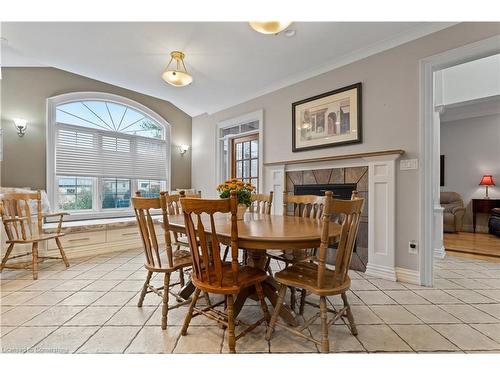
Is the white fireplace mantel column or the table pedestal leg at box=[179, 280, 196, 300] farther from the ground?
the white fireplace mantel column

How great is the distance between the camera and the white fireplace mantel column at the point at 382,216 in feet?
8.79

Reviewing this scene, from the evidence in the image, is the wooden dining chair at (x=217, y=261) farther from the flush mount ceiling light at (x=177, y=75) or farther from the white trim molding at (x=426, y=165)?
the flush mount ceiling light at (x=177, y=75)

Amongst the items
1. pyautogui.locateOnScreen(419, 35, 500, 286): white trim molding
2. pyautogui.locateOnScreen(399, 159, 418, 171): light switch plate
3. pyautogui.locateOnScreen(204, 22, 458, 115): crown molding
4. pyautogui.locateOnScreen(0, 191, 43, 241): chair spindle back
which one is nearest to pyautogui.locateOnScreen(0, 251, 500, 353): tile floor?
pyautogui.locateOnScreen(419, 35, 500, 286): white trim molding

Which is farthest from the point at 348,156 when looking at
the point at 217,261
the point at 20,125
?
the point at 20,125

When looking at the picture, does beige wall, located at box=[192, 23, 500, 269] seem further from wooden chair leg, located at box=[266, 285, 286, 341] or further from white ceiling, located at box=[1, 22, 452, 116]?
wooden chair leg, located at box=[266, 285, 286, 341]

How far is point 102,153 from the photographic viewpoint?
4.46m

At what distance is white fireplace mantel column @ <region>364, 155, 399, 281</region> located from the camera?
268 cm

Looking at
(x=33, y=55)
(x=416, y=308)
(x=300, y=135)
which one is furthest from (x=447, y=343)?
(x=33, y=55)

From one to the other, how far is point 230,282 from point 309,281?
1.61 ft

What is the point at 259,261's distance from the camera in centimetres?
205

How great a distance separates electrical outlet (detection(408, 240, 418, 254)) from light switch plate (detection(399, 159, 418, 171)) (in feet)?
2.55

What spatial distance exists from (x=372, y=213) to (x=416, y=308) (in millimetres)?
1066

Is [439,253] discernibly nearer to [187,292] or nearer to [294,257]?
[294,257]
